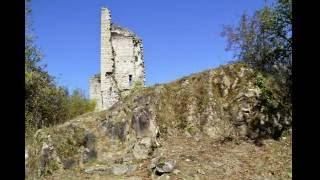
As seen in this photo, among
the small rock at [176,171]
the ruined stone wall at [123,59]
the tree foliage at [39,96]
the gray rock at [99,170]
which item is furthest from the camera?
the ruined stone wall at [123,59]

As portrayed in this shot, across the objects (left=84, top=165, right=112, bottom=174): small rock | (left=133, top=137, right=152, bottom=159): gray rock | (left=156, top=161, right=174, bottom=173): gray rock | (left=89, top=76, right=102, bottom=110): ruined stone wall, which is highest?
(left=89, top=76, right=102, bottom=110): ruined stone wall

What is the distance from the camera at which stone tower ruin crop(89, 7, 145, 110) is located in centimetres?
2778

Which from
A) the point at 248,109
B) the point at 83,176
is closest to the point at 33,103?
the point at 83,176

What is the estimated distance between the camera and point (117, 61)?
2852cm

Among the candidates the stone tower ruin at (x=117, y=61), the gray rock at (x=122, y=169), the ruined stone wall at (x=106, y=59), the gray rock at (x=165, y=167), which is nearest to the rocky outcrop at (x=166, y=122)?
the gray rock at (x=122, y=169)

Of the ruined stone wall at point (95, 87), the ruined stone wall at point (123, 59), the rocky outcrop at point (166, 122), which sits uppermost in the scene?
the ruined stone wall at point (123, 59)

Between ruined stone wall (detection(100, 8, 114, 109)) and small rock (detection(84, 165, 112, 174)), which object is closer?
small rock (detection(84, 165, 112, 174))

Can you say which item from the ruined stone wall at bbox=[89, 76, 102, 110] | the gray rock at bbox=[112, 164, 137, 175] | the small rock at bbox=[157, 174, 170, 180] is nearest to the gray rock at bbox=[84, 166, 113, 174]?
the gray rock at bbox=[112, 164, 137, 175]

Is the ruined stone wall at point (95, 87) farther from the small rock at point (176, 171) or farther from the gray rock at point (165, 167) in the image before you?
the small rock at point (176, 171)

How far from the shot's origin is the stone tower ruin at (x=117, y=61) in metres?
27.8

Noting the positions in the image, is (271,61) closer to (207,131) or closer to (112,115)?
(207,131)

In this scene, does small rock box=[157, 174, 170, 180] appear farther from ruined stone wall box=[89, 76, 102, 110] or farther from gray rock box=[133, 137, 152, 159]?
ruined stone wall box=[89, 76, 102, 110]
